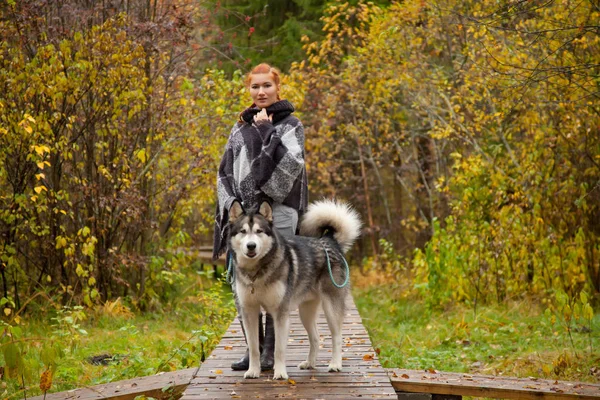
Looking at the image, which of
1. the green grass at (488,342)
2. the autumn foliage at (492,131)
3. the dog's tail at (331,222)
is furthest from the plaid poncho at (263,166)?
the green grass at (488,342)

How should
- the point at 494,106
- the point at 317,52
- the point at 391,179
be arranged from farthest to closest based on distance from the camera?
the point at 391,179
the point at 317,52
the point at 494,106

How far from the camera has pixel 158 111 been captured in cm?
940

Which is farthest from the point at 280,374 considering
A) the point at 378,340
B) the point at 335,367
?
the point at 378,340

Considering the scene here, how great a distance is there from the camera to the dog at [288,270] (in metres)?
4.20

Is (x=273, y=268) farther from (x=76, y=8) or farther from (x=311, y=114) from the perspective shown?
(x=311, y=114)

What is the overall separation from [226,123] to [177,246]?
1.96m

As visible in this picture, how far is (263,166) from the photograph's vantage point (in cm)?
448

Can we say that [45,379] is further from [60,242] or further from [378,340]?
A: [378,340]

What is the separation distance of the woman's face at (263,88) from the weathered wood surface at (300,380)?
180cm

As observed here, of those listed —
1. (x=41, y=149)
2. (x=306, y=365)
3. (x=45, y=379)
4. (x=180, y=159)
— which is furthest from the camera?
(x=180, y=159)

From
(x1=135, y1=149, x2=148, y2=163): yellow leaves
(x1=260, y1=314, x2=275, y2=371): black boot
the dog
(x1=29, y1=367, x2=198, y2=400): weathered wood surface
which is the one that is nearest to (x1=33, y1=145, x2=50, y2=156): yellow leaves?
(x1=135, y1=149, x2=148, y2=163): yellow leaves

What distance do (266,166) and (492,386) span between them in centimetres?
216

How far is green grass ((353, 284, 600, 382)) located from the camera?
623 centimetres

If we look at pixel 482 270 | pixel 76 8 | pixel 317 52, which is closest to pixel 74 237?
pixel 76 8
